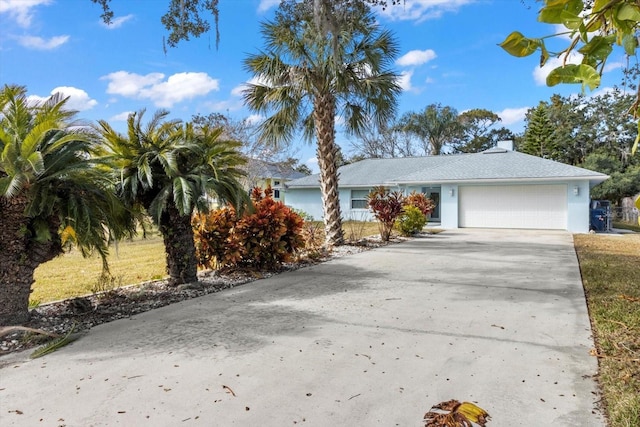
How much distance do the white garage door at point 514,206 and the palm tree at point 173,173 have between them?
15.3 metres

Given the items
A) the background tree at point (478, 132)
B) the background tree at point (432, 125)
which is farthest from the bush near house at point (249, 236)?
the background tree at point (478, 132)

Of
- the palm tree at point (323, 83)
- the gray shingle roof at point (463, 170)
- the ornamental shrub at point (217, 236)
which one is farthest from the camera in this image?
the gray shingle roof at point (463, 170)

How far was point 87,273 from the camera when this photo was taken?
31.4ft

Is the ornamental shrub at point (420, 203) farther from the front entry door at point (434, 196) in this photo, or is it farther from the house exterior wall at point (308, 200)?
the house exterior wall at point (308, 200)

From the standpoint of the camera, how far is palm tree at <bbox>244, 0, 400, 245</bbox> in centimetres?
1028

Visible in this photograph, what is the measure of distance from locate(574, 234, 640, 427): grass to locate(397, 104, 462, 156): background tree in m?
28.8

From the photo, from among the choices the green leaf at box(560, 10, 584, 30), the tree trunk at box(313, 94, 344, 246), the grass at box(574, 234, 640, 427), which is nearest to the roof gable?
the grass at box(574, 234, 640, 427)

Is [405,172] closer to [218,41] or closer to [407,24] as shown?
[407,24]

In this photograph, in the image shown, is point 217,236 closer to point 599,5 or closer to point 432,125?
point 599,5

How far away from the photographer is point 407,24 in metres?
11.6

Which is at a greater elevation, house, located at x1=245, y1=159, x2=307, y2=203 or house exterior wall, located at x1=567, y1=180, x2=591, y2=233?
house, located at x1=245, y1=159, x2=307, y2=203

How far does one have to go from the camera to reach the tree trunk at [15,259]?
14.2ft

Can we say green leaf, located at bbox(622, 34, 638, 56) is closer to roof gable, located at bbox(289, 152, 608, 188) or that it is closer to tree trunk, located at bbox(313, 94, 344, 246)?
tree trunk, located at bbox(313, 94, 344, 246)

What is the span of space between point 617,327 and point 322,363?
→ 3291mm
